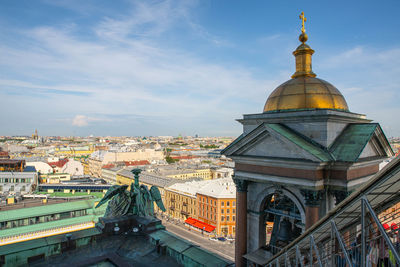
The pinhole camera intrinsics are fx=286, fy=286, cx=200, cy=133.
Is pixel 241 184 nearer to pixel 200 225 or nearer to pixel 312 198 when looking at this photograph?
pixel 312 198

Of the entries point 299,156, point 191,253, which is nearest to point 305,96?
point 299,156

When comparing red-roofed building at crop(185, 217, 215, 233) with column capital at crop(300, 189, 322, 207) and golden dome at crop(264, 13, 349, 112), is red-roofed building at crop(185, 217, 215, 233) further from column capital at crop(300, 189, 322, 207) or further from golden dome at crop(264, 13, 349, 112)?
column capital at crop(300, 189, 322, 207)

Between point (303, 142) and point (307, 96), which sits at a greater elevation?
point (307, 96)

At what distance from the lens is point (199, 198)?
63.2 meters

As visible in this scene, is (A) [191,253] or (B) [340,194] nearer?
(B) [340,194]

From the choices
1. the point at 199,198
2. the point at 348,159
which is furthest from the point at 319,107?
the point at 199,198

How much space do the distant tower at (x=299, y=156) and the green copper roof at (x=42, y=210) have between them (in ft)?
101

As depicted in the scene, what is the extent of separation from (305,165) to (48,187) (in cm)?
5898

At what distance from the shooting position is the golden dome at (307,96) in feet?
39.3

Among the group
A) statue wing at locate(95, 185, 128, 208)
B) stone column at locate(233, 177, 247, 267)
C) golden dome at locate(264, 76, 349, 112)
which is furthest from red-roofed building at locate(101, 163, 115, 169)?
golden dome at locate(264, 76, 349, 112)

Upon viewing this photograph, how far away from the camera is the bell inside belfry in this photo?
493 inches

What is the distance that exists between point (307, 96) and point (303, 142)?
2.14 m

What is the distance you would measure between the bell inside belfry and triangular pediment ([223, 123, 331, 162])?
332cm

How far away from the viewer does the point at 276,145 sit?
39.1 ft
